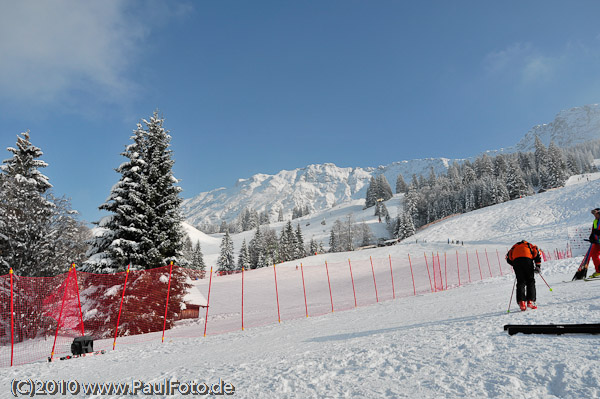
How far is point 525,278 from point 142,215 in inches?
635

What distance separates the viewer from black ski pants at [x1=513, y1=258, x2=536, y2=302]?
7.19 m

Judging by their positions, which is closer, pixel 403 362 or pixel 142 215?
pixel 403 362

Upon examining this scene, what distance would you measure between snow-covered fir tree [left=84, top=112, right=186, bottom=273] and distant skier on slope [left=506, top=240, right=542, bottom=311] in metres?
15.2

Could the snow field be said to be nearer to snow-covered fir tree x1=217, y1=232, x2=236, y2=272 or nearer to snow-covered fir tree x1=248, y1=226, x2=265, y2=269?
snow-covered fir tree x1=217, y1=232, x2=236, y2=272

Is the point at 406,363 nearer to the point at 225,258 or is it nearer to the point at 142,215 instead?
the point at 142,215

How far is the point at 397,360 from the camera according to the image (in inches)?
184

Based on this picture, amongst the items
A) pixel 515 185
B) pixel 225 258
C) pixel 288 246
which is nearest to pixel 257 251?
pixel 225 258

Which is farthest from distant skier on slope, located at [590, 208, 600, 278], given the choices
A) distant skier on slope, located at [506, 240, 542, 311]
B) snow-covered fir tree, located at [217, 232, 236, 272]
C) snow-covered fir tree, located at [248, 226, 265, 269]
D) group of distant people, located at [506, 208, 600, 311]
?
snow-covered fir tree, located at [217, 232, 236, 272]

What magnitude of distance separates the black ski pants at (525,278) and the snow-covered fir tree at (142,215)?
15.3 meters

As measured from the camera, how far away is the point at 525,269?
292 inches

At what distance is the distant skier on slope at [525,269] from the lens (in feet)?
23.6

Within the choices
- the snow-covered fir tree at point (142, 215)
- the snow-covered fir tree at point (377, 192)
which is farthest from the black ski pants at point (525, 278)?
the snow-covered fir tree at point (377, 192)

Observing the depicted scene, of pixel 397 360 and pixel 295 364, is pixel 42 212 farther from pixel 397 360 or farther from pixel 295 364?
pixel 397 360

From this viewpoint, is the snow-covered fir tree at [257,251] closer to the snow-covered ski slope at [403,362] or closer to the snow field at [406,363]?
the snow-covered ski slope at [403,362]
